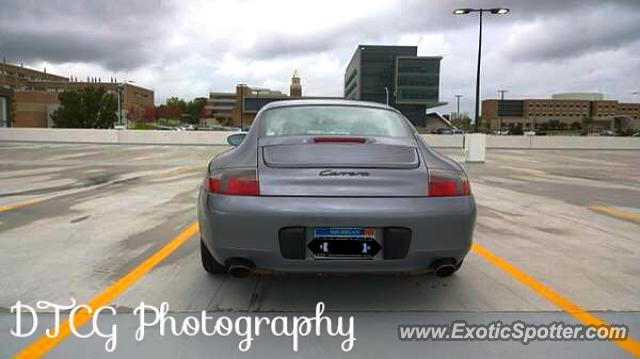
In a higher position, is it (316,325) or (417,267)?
(417,267)

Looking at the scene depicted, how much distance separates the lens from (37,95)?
327 feet

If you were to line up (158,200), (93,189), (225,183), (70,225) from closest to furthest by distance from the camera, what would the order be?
(225,183) → (70,225) → (158,200) → (93,189)

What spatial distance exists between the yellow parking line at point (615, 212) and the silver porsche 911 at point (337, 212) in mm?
5322

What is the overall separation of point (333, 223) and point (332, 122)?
4.14 ft

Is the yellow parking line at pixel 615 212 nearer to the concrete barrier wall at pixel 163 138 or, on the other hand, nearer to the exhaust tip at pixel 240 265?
the exhaust tip at pixel 240 265

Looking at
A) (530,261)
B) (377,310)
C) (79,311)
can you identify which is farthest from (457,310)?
(79,311)

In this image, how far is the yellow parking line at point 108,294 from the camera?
2934 mm

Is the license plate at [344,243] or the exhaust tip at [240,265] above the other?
the license plate at [344,243]

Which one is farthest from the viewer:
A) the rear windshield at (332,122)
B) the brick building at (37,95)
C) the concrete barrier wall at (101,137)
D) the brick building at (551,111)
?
the brick building at (551,111)

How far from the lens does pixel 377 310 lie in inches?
140

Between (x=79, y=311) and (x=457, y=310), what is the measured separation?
262 centimetres

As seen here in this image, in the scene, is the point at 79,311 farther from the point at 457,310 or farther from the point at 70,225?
the point at 70,225

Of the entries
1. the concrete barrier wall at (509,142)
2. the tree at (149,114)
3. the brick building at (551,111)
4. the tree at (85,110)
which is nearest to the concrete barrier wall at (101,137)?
the concrete barrier wall at (509,142)

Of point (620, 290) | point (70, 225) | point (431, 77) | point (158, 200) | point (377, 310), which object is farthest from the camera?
point (431, 77)
